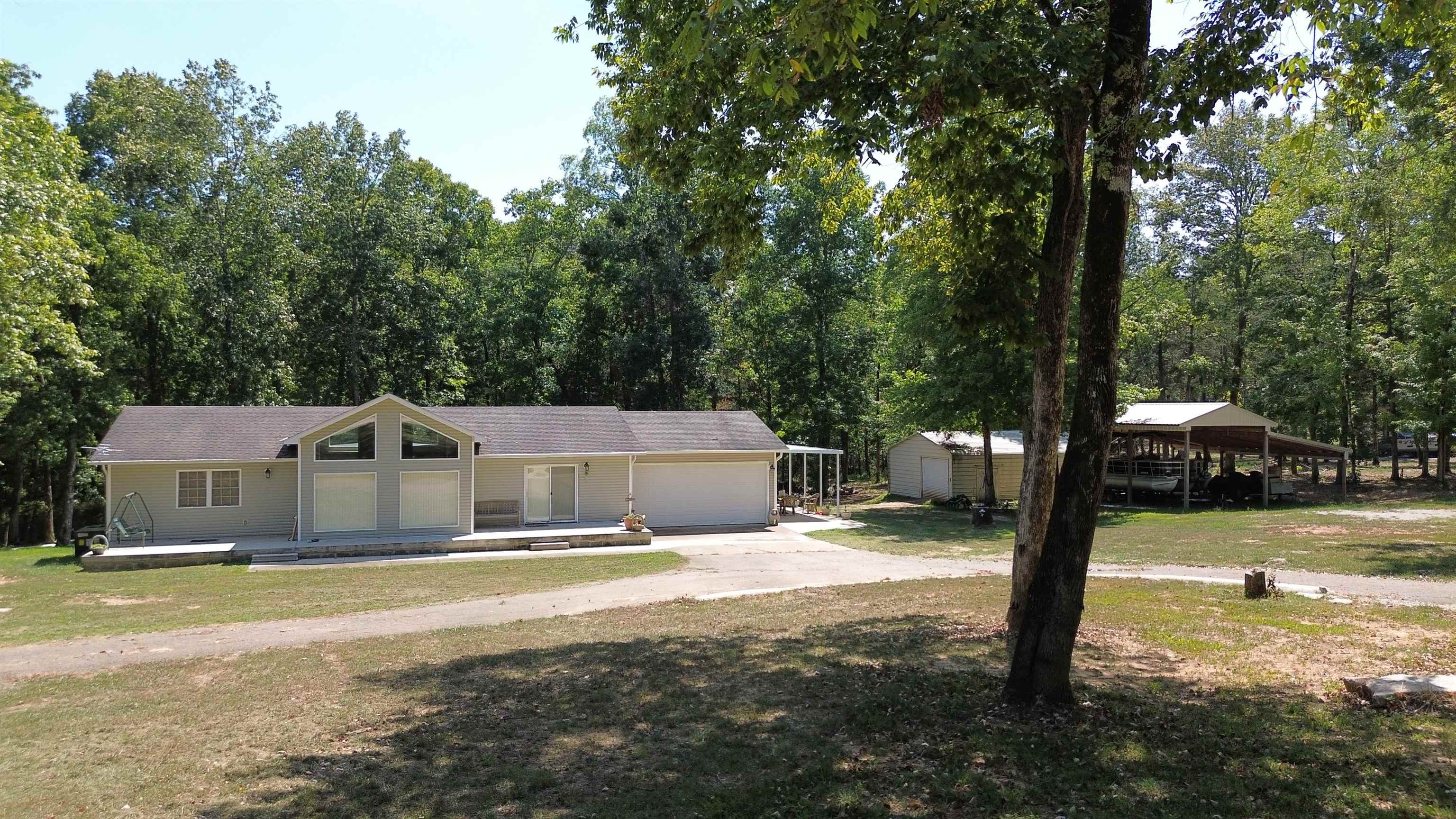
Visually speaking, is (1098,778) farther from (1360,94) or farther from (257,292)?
(257,292)

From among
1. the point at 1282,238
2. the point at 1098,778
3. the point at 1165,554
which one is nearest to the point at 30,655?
the point at 1098,778

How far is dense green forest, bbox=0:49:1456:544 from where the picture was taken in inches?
1022

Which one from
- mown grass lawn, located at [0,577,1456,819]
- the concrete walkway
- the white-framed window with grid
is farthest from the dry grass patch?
the white-framed window with grid

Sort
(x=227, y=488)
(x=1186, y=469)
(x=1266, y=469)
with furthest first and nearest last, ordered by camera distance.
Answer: (x=1186, y=469) < (x=1266, y=469) < (x=227, y=488)

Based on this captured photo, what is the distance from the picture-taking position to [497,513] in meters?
24.3

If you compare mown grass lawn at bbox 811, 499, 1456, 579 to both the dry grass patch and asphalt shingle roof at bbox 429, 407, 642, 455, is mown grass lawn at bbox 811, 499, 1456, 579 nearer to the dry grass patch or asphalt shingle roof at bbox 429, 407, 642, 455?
the dry grass patch

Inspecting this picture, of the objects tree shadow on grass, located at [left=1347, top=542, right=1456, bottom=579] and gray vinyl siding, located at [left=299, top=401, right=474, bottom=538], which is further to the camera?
gray vinyl siding, located at [left=299, top=401, right=474, bottom=538]

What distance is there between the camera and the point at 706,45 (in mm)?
4590

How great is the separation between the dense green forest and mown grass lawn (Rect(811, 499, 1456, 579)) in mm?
4562

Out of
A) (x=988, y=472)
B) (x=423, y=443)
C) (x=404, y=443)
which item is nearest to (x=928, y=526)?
(x=988, y=472)

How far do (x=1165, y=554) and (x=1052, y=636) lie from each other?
1380 centimetres

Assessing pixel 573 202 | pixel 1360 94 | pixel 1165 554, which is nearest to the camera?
pixel 1360 94

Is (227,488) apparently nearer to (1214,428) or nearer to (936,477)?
(936,477)

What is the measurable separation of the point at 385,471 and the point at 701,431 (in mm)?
9771
